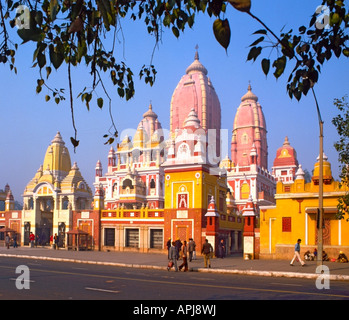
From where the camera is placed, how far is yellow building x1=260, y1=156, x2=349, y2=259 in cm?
2769

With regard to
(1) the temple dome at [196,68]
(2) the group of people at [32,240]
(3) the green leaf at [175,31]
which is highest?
(1) the temple dome at [196,68]

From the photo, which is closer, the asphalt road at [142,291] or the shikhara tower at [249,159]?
the asphalt road at [142,291]

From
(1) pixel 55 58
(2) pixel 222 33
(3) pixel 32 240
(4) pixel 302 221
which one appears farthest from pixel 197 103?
(2) pixel 222 33

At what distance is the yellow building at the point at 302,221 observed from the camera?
90.8 feet

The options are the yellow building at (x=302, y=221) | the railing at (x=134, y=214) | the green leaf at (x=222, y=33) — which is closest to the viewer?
the green leaf at (x=222, y=33)

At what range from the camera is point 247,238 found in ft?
101

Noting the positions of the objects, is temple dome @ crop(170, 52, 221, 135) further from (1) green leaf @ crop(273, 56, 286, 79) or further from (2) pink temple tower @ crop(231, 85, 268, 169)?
(1) green leaf @ crop(273, 56, 286, 79)

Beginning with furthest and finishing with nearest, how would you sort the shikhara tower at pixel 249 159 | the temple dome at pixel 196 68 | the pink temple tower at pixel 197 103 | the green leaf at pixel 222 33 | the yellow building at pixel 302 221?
the temple dome at pixel 196 68
the pink temple tower at pixel 197 103
the shikhara tower at pixel 249 159
the yellow building at pixel 302 221
the green leaf at pixel 222 33

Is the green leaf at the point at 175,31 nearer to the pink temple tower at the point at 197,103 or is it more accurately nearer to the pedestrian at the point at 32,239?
the pedestrian at the point at 32,239

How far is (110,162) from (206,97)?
55.0ft

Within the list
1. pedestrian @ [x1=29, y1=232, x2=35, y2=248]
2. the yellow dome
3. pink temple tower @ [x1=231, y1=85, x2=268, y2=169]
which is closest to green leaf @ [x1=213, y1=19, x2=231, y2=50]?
the yellow dome

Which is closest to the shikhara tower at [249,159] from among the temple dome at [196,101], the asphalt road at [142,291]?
the temple dome at [196,101]

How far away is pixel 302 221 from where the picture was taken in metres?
29.1
